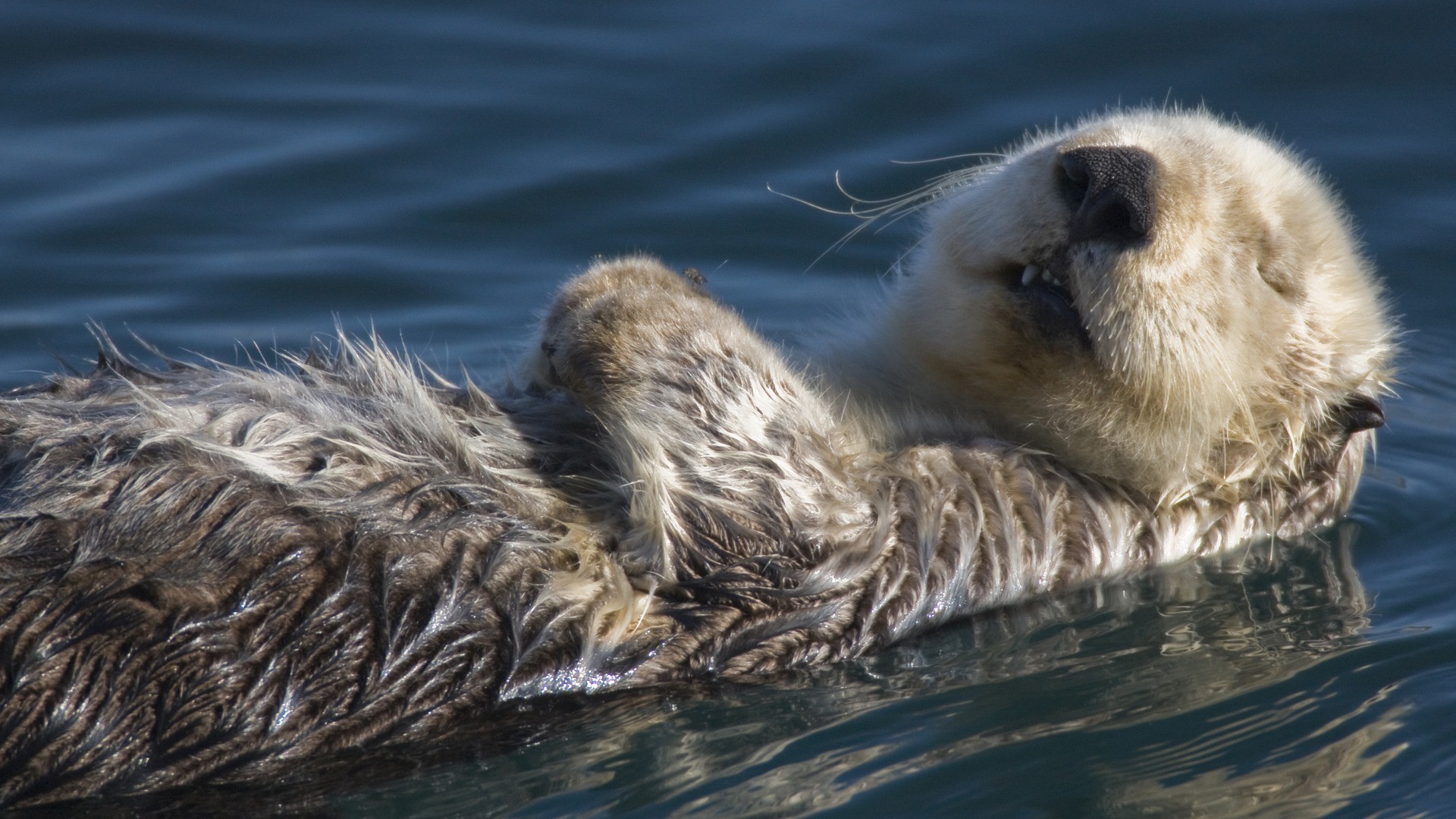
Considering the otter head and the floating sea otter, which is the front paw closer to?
the floating sea otter

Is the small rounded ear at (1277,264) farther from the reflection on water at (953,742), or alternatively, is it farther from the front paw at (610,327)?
the front paw at (610,327)

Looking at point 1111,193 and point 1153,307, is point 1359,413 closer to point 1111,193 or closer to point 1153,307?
point 1153,307

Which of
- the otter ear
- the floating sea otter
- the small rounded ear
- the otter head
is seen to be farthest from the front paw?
the otter ear

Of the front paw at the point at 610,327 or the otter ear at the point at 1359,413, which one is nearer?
the front paw at the point at 610,327

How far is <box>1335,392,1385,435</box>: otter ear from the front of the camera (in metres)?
4.04

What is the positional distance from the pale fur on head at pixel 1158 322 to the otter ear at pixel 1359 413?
0.7 inches

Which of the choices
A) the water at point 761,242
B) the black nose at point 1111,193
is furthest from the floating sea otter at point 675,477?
the water at point 761,242

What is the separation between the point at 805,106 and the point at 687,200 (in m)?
1.02

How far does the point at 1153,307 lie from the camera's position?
3.59m

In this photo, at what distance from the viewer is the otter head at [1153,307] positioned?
358 centimetres

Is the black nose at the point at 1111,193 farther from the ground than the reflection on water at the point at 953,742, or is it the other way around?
the black nose at the point at 1111,193

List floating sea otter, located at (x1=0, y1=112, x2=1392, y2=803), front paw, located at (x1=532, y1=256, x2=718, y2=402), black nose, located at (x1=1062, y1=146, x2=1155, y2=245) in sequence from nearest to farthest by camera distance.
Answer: floating sea otter, located at (x1=0, y1=112, x2=1392, y2=803), black nose, located at (x1=1062, y1=146, x2=1155, y2=245), front paw, located at (x1=532, y1=256, x2=718, y2=402)

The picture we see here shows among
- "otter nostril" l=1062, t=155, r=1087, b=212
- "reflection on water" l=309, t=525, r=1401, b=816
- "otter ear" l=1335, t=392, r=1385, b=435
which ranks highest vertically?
"otter nostril" l=1062, t=155, r=1087, b=212

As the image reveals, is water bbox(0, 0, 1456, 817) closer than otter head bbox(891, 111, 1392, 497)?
Yes
